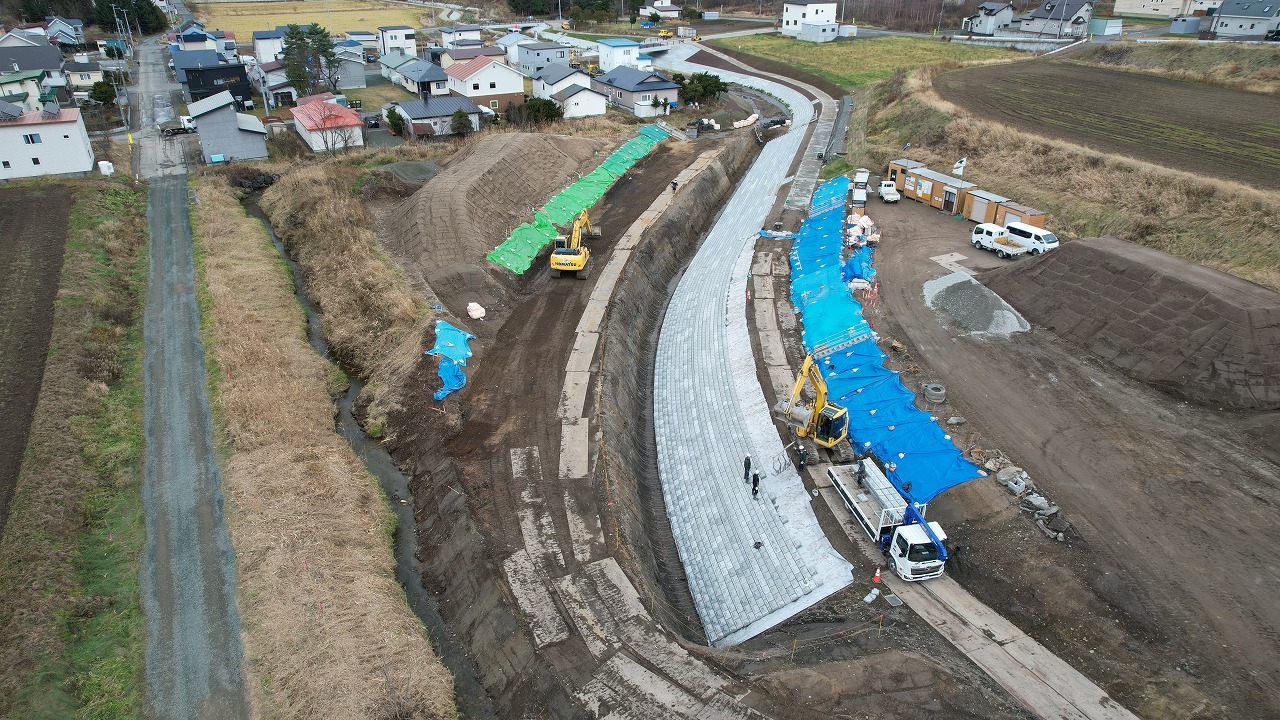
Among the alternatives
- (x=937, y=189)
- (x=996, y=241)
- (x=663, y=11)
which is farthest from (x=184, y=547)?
(x=663, y=11)

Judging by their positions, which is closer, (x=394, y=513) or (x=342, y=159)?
(x=394, y=513)

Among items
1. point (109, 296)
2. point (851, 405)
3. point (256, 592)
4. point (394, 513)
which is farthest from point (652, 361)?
point (109, 296)

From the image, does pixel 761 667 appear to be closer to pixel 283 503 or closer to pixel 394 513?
pixel 394 513

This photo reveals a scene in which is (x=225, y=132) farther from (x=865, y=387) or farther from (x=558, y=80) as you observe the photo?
(x=865, y=387)

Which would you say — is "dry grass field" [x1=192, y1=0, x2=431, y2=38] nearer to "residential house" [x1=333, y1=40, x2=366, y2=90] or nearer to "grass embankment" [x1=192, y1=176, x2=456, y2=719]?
"residential house" [x1=333, y1=40, x2=366, y2=90]

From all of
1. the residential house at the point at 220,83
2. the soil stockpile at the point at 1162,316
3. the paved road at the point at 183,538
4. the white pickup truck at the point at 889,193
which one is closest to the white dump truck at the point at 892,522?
the soil stockpile at the point at 1162,316

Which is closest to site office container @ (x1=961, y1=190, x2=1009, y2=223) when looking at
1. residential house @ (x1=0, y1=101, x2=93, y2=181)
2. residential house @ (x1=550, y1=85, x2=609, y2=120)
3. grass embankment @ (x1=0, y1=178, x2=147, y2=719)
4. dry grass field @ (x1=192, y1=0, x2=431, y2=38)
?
residential house @ (x1=550, y1=85, x2=609, y2=120)

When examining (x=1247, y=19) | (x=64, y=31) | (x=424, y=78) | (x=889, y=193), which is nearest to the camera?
(x=889, y=193)
